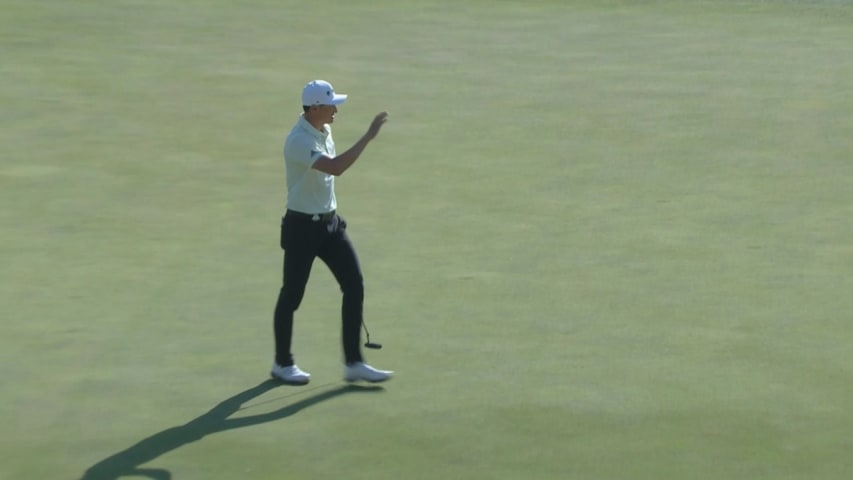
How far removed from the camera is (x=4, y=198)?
564 inches

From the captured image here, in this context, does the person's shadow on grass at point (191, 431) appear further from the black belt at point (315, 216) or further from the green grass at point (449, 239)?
the black belt at point (315, 216)

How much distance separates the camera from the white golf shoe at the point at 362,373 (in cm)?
973

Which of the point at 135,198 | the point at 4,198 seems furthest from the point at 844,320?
the point at 4,198

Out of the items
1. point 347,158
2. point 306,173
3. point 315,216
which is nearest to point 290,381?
point 315,216

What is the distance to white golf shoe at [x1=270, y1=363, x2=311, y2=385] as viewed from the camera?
9742 millimetres

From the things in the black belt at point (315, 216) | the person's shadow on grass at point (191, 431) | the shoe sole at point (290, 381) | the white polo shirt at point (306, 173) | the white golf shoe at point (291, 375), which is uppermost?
the white polo shirt at point (306, 173)

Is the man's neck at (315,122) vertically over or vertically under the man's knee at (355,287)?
over

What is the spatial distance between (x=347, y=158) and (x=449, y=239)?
13.9ft

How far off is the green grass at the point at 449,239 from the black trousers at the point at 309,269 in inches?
13.6

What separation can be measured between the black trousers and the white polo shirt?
0.24 ft

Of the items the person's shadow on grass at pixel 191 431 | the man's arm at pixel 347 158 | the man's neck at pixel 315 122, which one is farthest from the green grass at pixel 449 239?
the man's neck at pixel 315 122

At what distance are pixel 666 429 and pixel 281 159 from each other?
7428 millimetres

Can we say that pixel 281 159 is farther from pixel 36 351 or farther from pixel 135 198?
pixel 36 351

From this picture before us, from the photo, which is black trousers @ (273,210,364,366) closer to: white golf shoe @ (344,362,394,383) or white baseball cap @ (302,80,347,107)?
white golf shoe @ (344,362,394,383)
